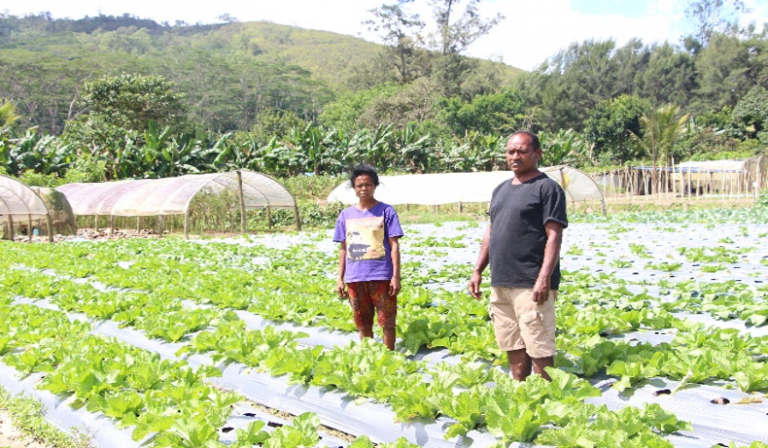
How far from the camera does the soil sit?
378 cm

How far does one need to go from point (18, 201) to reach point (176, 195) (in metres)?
4.66

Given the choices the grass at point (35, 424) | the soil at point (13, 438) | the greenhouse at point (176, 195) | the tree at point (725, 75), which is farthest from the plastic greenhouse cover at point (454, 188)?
the tree at point (725, 75)

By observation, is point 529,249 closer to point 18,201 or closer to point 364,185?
point 364,185

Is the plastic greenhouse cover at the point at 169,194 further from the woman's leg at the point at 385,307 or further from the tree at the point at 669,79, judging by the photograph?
the tree at the point at 669,79

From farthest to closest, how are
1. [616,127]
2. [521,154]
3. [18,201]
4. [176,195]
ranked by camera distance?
[616,127] < [18,201] < [176,195] < [521,154]

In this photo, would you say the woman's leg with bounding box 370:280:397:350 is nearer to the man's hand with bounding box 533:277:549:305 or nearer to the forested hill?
the man's hand with bounding box 533:277:549:305

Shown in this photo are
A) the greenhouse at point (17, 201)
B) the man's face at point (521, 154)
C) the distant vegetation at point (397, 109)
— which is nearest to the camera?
the man's face at point (521, 154)

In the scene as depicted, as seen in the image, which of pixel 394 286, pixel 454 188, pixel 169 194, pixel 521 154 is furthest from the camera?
pixel 454 188

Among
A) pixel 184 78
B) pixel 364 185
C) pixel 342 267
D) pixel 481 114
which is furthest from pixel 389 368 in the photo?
pixel 184 78

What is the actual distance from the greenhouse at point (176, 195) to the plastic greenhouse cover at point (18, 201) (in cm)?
236

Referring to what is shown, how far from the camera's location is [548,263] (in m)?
3.27

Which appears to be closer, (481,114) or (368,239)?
(368,239)

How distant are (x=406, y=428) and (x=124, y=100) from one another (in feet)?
117

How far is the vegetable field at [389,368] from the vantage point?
2.98 meters
